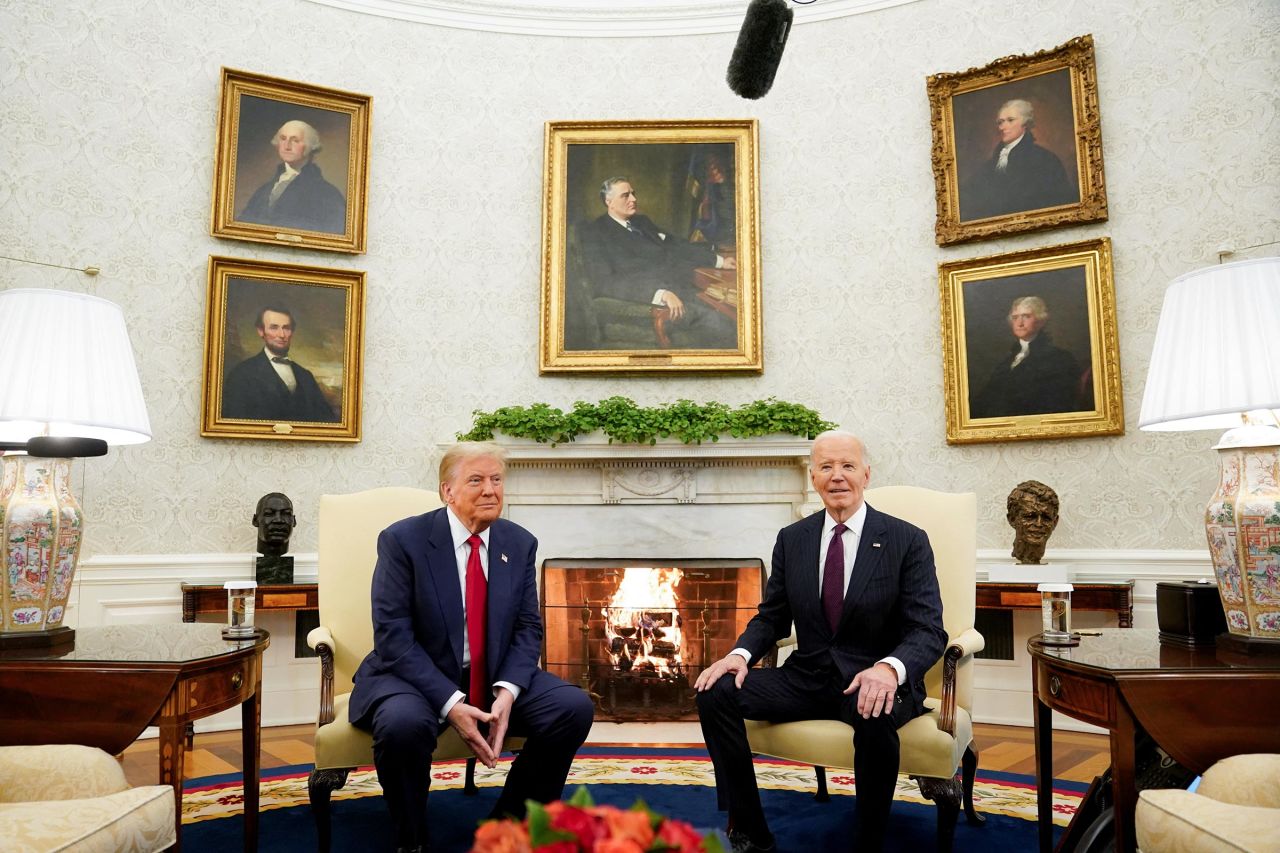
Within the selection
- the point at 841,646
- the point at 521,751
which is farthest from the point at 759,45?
the point at 521,751

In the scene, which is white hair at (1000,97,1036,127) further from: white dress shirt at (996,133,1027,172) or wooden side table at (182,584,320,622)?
wooden side table at (182,584,320,622)

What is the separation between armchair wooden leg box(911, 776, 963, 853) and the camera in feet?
8.61

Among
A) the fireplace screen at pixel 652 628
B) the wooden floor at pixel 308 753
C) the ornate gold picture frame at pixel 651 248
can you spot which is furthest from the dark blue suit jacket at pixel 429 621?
the ornate gold picture frame at pixel 651 248

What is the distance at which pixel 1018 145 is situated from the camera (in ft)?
17.5

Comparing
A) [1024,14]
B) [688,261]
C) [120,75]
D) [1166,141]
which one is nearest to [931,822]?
[688,261]

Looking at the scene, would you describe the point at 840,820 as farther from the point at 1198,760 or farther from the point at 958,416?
the point at 958,416

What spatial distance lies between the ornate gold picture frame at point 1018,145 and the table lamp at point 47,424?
4.74 m

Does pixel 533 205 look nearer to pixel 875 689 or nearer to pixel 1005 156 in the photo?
pixel 1005 156

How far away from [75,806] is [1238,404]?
10.1 ft

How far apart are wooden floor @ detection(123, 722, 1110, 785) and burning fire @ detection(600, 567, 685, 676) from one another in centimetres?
183

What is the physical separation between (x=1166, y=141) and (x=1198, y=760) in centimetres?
417

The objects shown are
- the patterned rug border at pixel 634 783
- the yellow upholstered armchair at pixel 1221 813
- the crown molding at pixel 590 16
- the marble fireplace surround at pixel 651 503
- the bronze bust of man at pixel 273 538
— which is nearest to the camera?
the yellow upholstered armchair at pixel 1221 813

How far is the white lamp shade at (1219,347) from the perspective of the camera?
233 cm

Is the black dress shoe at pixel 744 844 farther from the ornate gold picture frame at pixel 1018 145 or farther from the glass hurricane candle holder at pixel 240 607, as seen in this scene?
the ornate gold picture frame at pixel 1018 145
